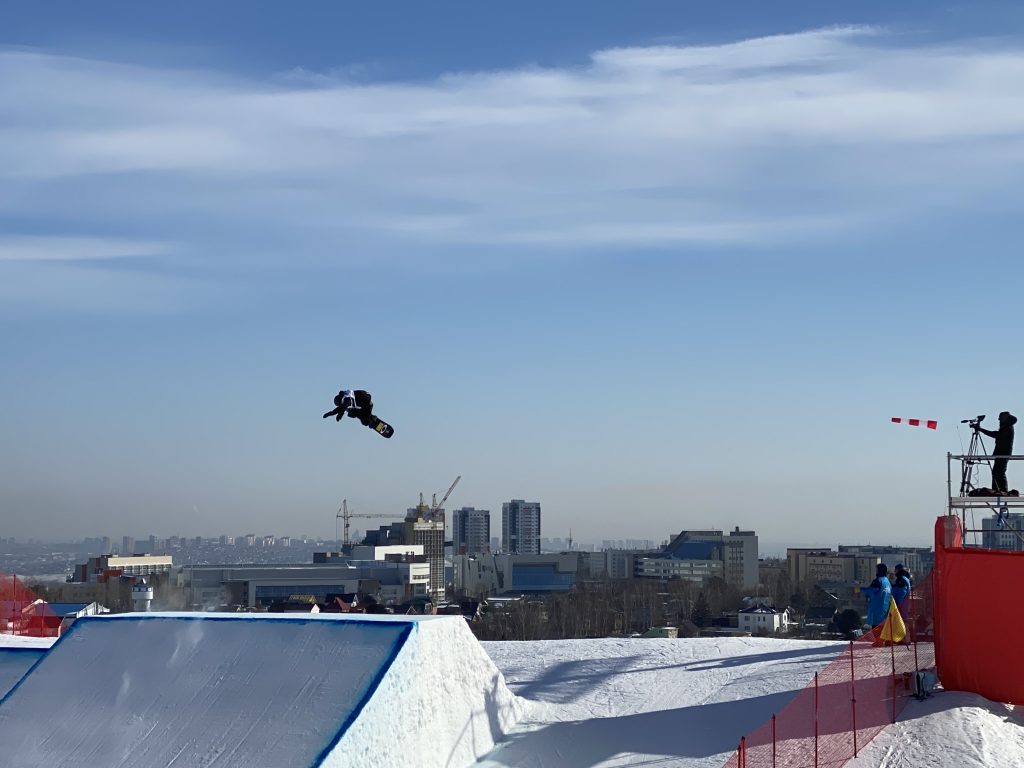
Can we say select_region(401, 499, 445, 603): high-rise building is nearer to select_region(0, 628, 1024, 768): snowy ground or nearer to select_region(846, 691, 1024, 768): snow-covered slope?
select_region(0, 628, 1024, 768): snowy ground

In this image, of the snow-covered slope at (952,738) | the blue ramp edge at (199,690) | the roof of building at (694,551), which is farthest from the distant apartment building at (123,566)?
the snow-covered slope at (952,738)

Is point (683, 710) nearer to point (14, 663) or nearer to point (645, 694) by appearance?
point (645, 694)

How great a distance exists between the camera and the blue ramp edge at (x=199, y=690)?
44.4 ft

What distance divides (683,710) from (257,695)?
20.2ft

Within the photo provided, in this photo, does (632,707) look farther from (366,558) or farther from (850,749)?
(366,558)

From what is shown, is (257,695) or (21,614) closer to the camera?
(257,695)

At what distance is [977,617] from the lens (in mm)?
16047

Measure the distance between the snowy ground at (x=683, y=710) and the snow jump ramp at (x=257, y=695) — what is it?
1086 mm

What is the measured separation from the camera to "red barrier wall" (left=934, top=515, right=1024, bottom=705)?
15.6 m

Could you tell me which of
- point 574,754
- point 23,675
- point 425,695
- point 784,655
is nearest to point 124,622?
point 23,675

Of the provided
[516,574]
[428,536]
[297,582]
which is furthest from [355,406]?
[428,536]

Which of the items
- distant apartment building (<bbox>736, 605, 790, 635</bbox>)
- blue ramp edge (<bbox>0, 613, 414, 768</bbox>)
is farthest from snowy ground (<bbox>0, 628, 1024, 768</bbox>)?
distant apartment building (<bbox>736, 605, 790, 635</bbox>)

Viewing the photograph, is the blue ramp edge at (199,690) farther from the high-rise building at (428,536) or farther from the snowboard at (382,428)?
the high-rise building at (428,536)

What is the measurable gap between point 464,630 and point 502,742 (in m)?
1.55
